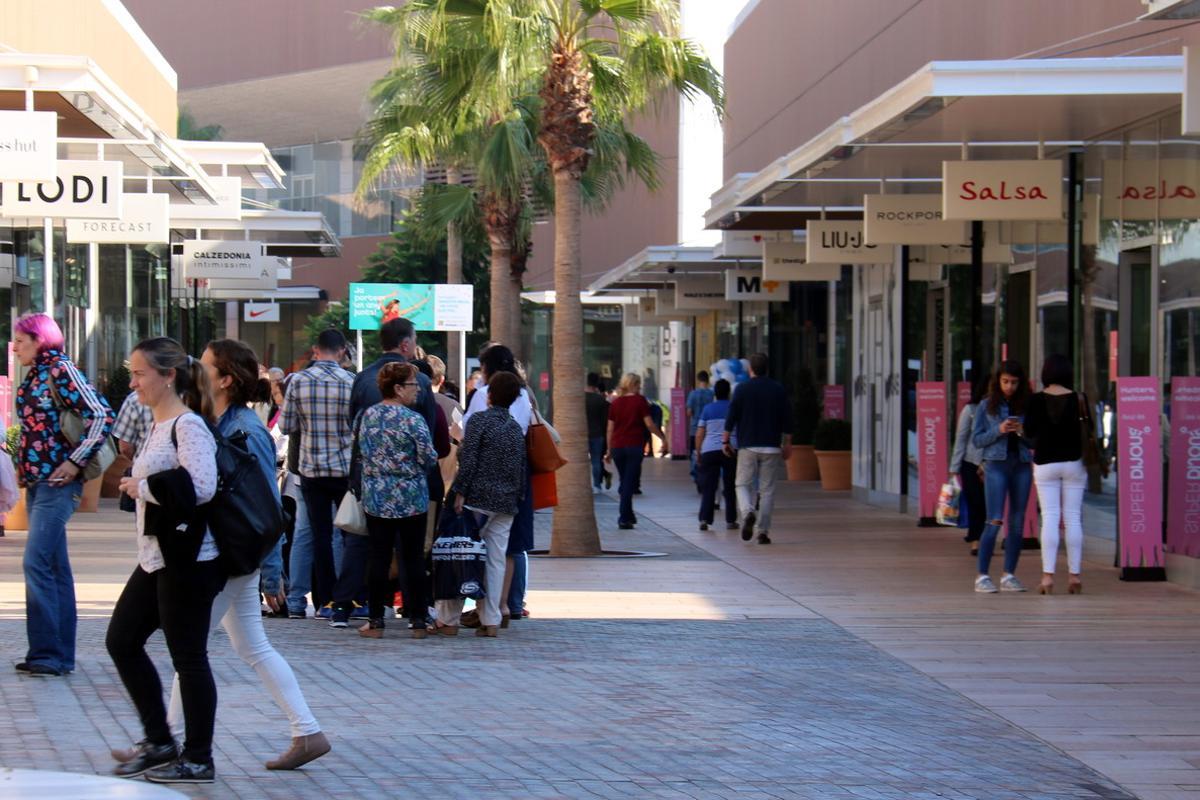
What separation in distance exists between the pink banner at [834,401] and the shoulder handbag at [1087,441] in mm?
12466

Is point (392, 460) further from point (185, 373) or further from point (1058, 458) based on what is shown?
point (1058, 458)

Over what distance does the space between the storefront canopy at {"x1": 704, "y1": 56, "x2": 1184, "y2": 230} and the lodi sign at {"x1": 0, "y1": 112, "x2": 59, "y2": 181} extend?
6.95 m

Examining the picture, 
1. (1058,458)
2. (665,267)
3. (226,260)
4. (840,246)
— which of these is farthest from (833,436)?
(1058,458)

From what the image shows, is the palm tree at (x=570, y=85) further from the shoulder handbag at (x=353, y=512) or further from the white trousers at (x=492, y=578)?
the shoulder handbag at (x=353, y=512)

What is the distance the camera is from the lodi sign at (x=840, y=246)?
70.5 feet

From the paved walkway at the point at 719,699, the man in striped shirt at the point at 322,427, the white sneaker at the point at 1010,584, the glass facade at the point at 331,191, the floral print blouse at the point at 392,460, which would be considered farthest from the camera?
the glass facade at the point at 331,191

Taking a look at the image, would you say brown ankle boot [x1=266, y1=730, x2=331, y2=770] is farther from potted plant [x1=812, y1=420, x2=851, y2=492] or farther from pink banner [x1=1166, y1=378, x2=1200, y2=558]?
potted plant [x1=812, y1=420, x2=851, y2=492]

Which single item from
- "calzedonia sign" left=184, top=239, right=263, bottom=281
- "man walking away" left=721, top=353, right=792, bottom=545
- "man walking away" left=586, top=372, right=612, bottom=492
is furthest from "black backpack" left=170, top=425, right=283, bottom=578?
Result: "calzedonia sign" left=184, top=239, right=263, bottom=281

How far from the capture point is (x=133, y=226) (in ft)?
68.7

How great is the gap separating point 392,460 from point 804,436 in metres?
20.4

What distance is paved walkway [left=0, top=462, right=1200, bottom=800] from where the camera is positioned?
699 cm

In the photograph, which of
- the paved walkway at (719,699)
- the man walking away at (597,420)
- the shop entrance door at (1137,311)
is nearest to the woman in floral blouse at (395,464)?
the paved walkway at (719,699)

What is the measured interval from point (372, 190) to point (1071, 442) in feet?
152

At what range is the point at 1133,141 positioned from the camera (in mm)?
15789
